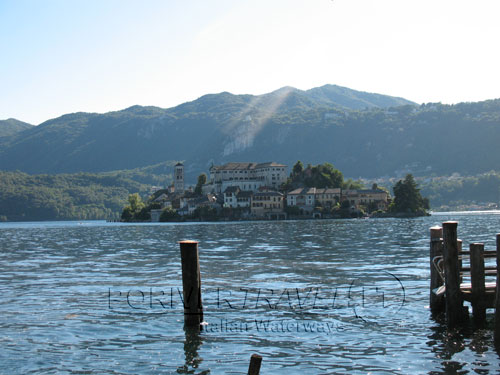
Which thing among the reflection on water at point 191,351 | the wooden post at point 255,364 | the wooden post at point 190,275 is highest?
the wooden post at point 190,275

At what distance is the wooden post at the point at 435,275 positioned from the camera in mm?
20344

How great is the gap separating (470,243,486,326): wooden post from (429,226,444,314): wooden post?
190 cm

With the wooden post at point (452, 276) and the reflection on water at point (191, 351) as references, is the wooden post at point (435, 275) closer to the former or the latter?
the wooden post at point (452, 276)

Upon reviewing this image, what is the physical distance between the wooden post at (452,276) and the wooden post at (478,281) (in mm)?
417

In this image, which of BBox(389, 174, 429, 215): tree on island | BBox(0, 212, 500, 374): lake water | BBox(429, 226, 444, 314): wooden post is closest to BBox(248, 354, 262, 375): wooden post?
BBox(0, 212, 500, 374): lake water

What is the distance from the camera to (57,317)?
21.1m

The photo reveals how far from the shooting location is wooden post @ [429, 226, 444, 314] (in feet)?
66.7

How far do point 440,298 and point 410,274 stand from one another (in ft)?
34.7

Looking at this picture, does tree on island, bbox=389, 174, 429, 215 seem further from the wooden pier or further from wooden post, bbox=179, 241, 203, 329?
wooden post, bbox=179, 241, 203, 329

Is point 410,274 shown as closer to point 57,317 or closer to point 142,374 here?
point 57,317

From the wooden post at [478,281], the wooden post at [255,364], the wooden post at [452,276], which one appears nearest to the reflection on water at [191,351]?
the wooden post at [255,364]

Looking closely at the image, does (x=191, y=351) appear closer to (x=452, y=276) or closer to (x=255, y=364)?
(x=255, y=364)

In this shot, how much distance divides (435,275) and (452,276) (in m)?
3.06

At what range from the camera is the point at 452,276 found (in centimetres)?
1777
